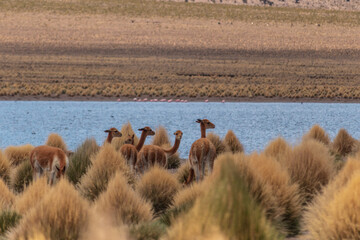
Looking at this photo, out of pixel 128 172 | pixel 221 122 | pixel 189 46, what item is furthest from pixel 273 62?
pixel 128 172

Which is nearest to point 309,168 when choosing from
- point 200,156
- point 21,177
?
point 200,156

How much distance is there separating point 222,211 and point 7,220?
350 cm

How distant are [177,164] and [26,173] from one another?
452 cm

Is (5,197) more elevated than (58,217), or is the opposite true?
(58,217)

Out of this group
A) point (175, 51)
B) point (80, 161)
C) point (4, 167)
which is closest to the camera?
point (80, 161)

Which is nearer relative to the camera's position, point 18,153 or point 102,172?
point 102,172

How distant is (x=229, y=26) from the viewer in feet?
274

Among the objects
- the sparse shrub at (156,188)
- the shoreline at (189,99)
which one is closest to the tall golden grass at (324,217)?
the sparse shrub at (156,188)

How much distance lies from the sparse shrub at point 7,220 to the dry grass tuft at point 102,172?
2.08 meters

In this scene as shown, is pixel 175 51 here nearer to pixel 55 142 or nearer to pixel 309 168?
pixel 55 142

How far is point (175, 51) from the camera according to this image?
7050 centimetres

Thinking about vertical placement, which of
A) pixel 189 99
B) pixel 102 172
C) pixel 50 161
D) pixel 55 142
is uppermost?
pixel 50 161

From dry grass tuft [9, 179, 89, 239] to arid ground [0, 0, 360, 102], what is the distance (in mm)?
40446

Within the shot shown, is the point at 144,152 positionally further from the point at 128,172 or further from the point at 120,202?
the point at 120,202
